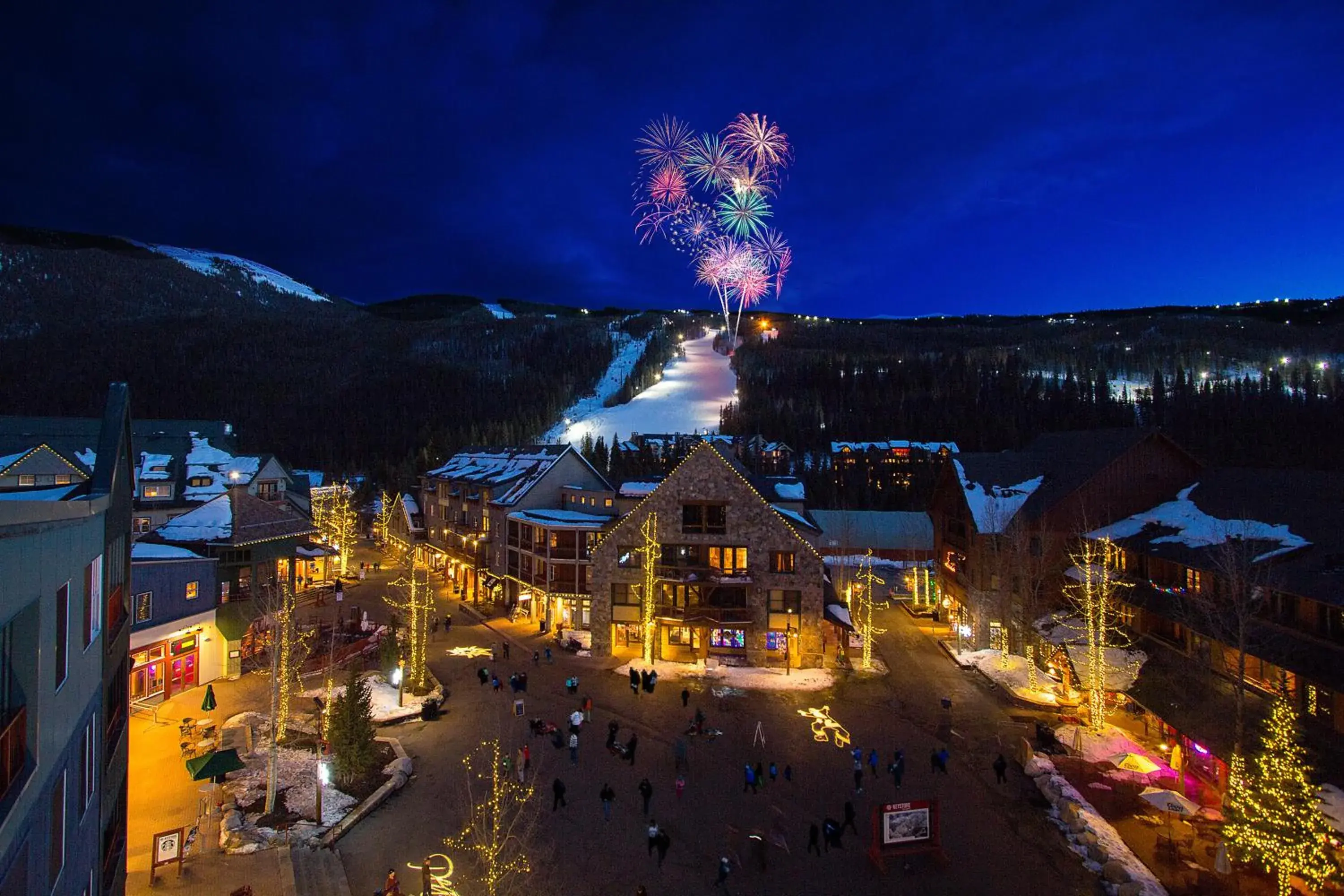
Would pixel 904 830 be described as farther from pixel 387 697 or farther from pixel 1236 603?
pixel 387 697

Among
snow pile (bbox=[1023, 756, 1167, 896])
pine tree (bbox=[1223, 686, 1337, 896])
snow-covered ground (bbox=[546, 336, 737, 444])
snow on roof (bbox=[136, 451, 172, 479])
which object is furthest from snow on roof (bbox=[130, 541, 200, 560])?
snow-covered ground (bbox=[546, 336, 737, 444])

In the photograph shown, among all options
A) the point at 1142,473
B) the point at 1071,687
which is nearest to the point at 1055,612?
the point at 1071,687

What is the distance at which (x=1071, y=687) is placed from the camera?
32406mm

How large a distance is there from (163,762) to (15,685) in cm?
2208

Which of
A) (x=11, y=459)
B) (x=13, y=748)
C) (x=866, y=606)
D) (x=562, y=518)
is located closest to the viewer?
(x=13, y=748)

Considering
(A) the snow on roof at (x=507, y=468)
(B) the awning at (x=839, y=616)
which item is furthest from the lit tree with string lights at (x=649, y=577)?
(A) the snow on roof at (x=507, y=468)

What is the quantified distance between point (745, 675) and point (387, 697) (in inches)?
723

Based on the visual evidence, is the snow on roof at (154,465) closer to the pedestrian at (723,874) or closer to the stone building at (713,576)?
the stone building at (713,576)

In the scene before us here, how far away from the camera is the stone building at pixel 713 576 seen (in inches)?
1478

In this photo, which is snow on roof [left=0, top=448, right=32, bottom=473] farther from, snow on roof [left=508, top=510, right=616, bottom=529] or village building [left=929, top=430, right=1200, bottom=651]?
village building [left=929, top=430, right=1200, bottom=651]

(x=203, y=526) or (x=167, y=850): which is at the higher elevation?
(x=203, y=526)

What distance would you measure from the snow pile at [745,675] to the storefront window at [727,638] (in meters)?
1.58

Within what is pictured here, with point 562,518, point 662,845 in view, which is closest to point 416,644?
point 562,518

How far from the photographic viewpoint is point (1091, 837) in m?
19.9
